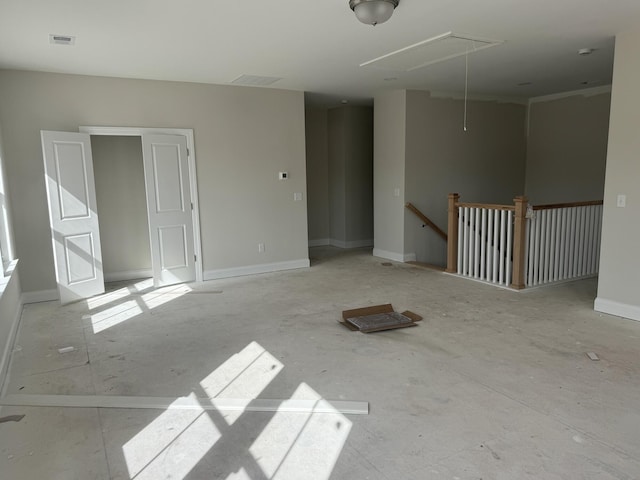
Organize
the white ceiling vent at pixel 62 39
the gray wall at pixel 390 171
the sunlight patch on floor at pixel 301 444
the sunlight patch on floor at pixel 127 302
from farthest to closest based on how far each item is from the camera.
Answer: the gray wall at pixel 390 171 → the sunlight patch on floor at pixel 127 302 → the white ceiling vent at pixel 62 39 → the sunlight patch on floor at pixel 301 444

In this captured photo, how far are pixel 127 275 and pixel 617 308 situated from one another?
19.5 feet

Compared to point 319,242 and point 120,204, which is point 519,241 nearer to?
point 319,242

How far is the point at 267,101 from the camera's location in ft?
20.9

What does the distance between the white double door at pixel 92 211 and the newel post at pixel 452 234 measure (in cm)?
350

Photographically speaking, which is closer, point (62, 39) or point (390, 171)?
point (62, 39)

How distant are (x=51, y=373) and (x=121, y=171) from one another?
3597mm

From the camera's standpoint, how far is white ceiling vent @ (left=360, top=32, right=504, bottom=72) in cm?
411

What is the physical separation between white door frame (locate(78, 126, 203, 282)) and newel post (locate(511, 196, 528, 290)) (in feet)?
13.1

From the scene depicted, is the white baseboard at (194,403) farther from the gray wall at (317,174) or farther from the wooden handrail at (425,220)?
the gray wall at (317,174)

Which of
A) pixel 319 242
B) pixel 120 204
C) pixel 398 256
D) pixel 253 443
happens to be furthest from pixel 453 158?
pixel 253 443

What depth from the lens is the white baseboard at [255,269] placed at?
6.25m

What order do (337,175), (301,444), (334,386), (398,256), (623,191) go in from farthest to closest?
(337,175)
(398,256)
(623,191)
(334,386)
(301,444)

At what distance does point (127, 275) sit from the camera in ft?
21.0

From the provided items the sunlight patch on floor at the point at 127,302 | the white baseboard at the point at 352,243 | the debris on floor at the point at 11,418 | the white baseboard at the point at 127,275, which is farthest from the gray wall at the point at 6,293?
the white baseboard at the point at 352,243
